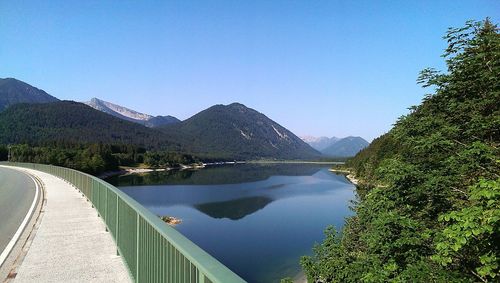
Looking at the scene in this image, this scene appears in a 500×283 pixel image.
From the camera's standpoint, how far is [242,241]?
36938mm

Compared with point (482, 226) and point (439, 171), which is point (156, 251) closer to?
point (482, 226)

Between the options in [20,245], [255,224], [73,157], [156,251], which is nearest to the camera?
[156,251]

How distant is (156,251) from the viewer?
4.83 m

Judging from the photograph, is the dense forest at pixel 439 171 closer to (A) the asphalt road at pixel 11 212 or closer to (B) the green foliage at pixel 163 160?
(A) the asphalt road at pixel 11 212

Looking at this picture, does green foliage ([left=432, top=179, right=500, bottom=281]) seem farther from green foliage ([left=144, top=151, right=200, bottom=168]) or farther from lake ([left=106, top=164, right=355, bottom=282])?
green foliage ([left=144, top=151, right=200, bottom=168])

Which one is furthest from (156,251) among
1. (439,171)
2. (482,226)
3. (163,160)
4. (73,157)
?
(163,160)

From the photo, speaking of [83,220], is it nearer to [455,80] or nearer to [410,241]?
[410,241]

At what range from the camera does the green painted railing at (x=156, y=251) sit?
2.99 m

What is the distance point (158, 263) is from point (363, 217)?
54.5ft

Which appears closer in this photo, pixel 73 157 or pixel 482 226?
pixel 482 226

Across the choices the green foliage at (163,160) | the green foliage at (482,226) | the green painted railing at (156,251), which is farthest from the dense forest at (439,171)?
the green foliage at (163,160)

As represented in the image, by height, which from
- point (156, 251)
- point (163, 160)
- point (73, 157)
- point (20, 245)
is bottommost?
point (20, 245)

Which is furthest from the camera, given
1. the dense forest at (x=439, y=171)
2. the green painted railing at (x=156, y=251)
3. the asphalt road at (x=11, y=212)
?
the dense forest at (x=439, y=171)

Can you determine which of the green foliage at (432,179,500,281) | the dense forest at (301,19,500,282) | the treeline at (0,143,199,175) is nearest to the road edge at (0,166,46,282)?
the green foliage at (432,179,500,281)
